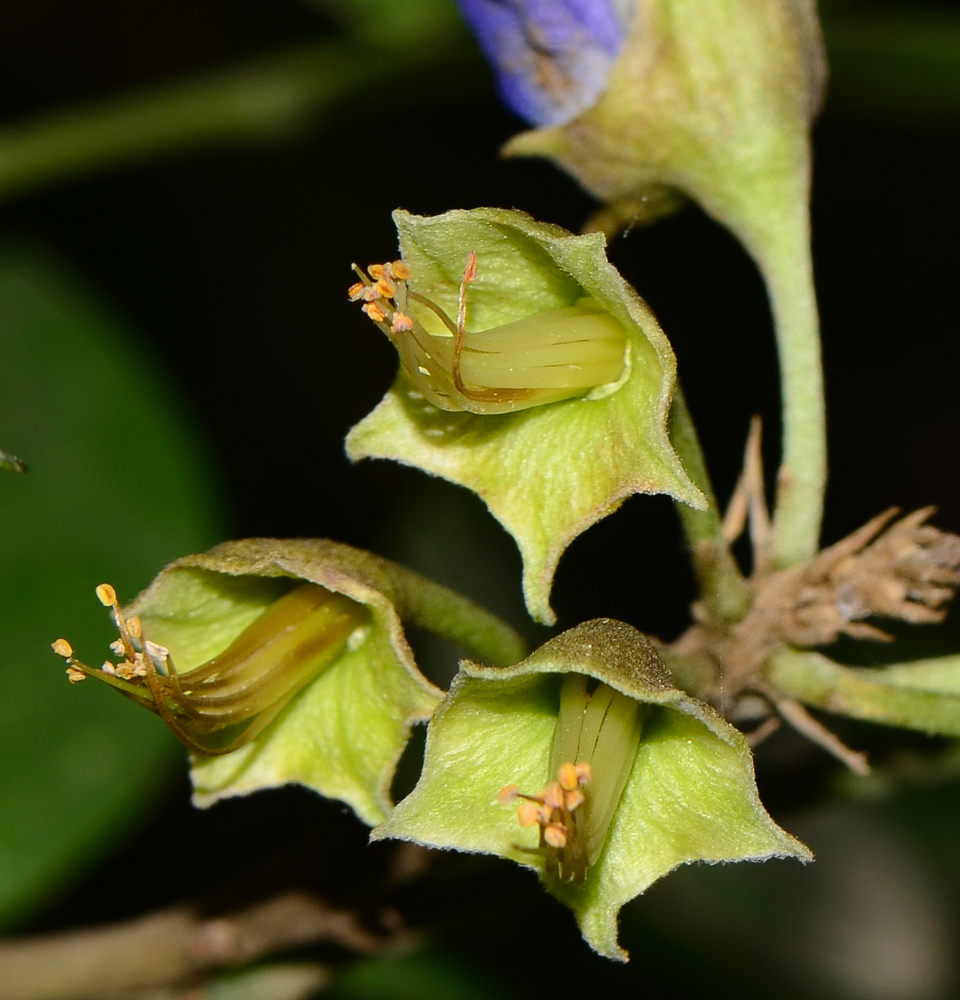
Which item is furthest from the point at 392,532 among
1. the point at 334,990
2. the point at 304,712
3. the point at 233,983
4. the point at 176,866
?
the point at 304,712

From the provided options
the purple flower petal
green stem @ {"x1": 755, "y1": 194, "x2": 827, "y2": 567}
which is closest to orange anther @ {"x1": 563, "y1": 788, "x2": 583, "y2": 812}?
green stem @ {"x1": 755, "y1": 194, "x2": 827, "y2": 567}

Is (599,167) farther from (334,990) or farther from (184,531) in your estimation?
(334,990)

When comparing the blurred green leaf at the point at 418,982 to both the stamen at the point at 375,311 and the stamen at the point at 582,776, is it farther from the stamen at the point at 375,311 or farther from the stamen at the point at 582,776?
the stamen at the point at 375,311

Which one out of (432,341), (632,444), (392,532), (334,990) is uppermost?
(432,341)

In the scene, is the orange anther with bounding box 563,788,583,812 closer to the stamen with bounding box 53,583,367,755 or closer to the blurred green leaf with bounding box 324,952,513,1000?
the stamen with bounding box 53,583,367,755

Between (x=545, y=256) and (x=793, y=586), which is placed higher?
(x=545, y=256)

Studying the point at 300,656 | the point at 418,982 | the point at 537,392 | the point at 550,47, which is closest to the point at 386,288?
the point at 537,392

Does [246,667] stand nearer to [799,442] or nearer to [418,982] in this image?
[799,442]
